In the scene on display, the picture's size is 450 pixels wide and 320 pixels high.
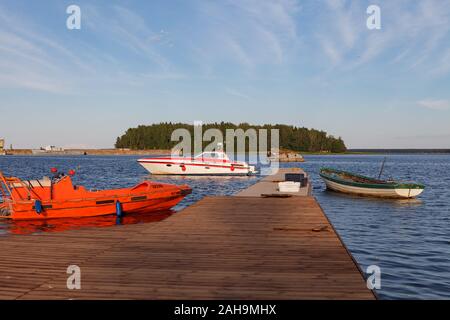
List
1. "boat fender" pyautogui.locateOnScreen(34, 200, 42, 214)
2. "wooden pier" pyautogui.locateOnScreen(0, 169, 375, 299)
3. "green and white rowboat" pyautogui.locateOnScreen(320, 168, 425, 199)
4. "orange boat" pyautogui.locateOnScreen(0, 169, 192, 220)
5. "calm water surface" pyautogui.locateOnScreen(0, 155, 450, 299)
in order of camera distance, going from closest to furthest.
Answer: "wooden pier" pyautogui.locateOnScreen(0, 169, 375, 299), "calm water surface" pyautogui.locateOnScreen(0, 155, 450, 299), "boat fender" pyautogui.locateOnScreen(34, 200, 42, 214), "orange boat" pyautogui.locateOnScreen(0, 169, 192, 220), "green and white rowboat" pyautogui.locateOnScreen(320, 168, 425, 199)

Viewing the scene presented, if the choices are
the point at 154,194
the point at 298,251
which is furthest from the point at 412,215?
the point at 298,251

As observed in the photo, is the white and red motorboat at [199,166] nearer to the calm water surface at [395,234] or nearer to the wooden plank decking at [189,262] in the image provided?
the calm water surface at [395,234]

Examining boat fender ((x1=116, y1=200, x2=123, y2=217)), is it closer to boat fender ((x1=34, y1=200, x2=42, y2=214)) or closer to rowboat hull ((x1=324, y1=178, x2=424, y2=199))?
boat fender ((x1=34, y1=200, x2=42, y2=214))

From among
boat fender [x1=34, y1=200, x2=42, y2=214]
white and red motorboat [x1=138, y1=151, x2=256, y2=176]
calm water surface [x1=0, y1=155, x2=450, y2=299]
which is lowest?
calm water surface [x1=0, y1=155, x2=450, y2=299]

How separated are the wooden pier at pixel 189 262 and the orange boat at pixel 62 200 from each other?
804cm

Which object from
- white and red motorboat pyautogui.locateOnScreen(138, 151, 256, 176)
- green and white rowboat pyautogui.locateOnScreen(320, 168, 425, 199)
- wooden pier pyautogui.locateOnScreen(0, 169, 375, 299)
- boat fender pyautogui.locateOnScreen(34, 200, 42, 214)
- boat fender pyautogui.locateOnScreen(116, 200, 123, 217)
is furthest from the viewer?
white and red motorboat pyautogui.locateOnScreen(138, 151, 256, 176)

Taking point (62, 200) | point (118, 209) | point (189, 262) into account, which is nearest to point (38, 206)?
point (62, 200)

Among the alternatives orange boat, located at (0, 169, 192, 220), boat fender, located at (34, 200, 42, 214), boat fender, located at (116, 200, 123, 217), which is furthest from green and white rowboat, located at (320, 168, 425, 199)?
boat fender, located at (34, 200, 42, 214)

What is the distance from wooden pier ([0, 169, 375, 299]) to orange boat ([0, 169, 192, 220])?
26.4 ft

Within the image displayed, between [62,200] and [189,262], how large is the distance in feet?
43.9

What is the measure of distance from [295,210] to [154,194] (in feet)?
28.2

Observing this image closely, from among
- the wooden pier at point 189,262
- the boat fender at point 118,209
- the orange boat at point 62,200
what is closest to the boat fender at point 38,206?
the orange boat at point 62,200

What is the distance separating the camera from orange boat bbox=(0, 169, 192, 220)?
1934 cm
